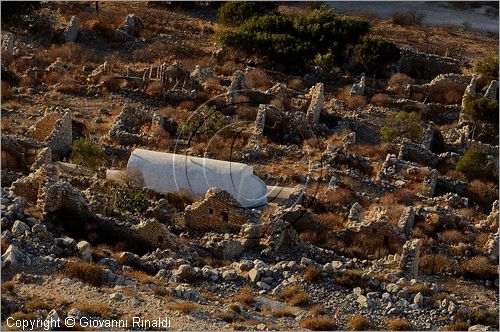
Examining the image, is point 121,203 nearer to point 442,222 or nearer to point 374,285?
Result: point 374,285

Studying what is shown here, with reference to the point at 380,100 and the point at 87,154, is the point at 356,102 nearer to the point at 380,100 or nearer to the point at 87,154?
the point at 380,100

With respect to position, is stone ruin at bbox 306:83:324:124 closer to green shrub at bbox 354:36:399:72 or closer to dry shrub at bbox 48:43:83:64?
green shrub at bbox 354:36:399:72

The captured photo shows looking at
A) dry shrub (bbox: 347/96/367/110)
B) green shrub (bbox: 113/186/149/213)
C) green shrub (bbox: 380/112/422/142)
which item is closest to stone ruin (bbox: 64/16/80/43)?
dry shrub (bbox: 347/96/367/110)

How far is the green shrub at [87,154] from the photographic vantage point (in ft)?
91.6

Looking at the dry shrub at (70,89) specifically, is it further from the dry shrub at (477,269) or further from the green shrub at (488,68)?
the green shrub at (488,68)

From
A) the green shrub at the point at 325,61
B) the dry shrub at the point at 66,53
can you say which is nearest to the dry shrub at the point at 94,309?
the dry shrub at the point at 66,53

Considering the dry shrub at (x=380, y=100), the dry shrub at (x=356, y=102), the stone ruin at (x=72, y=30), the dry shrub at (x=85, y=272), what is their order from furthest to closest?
the stone ruin at (x=72, y=30), the dry shrub at (x=380, y=100), the dry shrub at (x=356, y=102), the dry shrub at (x=85, y=272)

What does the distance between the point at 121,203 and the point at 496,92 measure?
63.2ft

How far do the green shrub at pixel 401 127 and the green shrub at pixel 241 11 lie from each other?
1166 centimetres

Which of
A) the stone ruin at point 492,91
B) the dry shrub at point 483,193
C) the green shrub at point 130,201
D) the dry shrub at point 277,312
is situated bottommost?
the dry shrub at point 483,193

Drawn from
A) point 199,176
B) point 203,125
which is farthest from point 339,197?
point 203,125

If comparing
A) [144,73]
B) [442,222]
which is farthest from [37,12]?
[442,222]

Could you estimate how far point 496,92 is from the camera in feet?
125

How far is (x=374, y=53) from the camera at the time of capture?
40750 millimetres
